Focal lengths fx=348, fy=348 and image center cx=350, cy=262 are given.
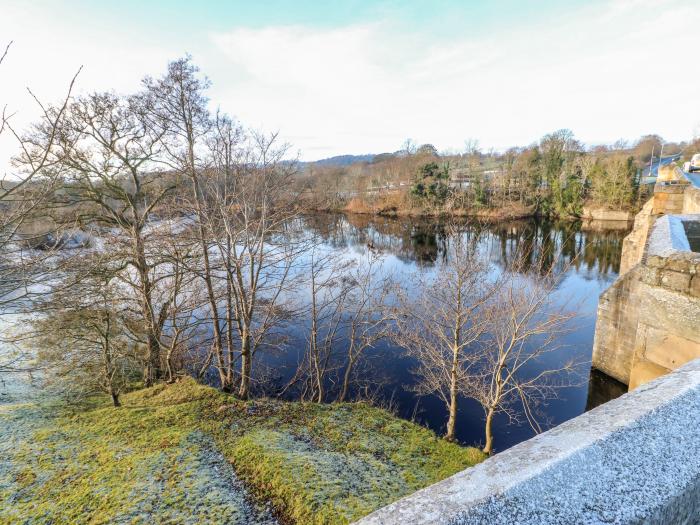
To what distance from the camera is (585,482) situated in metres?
1.13

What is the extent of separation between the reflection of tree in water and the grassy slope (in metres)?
9.87

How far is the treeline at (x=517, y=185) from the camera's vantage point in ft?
119

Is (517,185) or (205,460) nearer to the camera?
(205,460)

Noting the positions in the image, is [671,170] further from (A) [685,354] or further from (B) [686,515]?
(B) [686,515]

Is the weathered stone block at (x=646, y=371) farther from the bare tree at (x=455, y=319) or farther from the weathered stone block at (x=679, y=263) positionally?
the bare tree at (x=455, y=319)

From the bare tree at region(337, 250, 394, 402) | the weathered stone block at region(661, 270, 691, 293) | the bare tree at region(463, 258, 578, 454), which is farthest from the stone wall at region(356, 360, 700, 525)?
the bare tree at region(337, 250, 394, 402)

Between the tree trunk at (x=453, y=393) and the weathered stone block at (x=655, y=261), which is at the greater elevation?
the weathered stone block at (x=655, y=261)

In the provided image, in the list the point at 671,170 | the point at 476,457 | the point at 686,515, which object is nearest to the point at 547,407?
the point at 476,457

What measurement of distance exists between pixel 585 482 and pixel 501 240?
32.0m

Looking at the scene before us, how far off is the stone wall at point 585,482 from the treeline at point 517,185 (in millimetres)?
32493

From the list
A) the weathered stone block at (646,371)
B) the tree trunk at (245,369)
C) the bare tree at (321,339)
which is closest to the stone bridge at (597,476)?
the weathered stone block at (646,371)

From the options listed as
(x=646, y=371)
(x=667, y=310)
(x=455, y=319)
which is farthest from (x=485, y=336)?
(x=667, y=310)

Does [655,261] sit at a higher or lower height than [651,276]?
higher

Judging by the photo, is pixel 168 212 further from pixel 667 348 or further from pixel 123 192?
pixel 667 348
